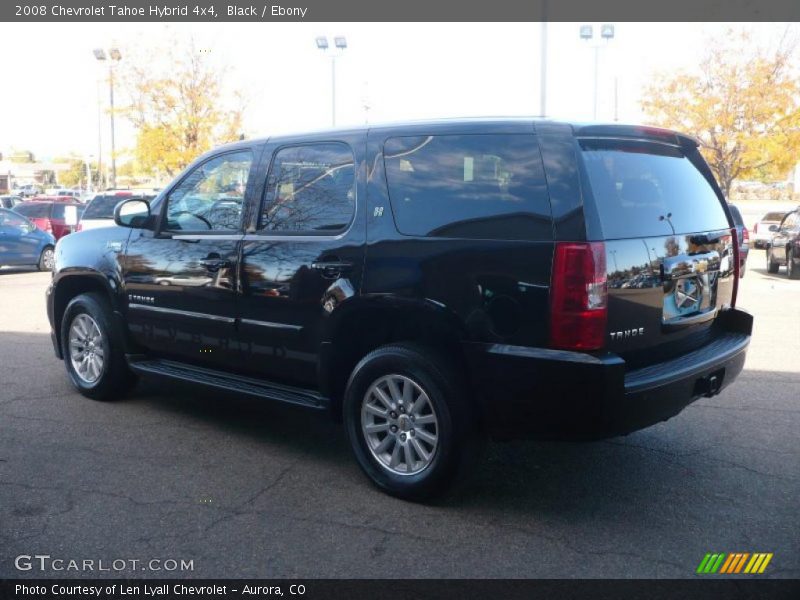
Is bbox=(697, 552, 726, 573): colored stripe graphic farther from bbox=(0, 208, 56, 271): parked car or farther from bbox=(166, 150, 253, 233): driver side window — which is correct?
bbox=(0, 208, 56, 271): parked car

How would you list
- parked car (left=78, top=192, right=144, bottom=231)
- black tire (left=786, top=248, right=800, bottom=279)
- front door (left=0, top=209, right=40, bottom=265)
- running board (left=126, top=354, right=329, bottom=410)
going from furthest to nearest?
parked car (left=78, top=192, right=144, bottom=231), front door (left=0, top=209, right=40, bottom=265), black tire (left=786, top=248, right=800, bottom=279), running board (left=126, top=354, right=329, bottom=410)

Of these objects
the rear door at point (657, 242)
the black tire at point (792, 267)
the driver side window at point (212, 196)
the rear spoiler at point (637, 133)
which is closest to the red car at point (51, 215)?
the black tire at point (792, 267)

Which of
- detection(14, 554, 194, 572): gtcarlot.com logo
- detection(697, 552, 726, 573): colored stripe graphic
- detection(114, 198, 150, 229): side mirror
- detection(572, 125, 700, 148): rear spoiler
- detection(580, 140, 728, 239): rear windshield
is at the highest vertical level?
detection(572, 125, 700, 148): rear spoiler

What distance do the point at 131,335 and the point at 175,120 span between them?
28.0 metres

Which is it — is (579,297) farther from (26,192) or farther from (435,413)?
(26,192)

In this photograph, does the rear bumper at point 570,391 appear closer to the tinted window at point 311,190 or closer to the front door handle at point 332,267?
the front door handle at point 332,267

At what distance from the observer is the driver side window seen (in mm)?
5586

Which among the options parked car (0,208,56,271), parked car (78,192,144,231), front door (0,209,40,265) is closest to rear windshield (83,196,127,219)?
parked car (78,192,144,231)

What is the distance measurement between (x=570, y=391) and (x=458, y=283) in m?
0.77

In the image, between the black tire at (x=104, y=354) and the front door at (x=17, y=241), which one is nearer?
the black tire at (x=104, y=354)

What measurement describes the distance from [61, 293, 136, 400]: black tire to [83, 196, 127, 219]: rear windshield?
42.6 ft

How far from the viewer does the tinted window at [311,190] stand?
4.93 metres

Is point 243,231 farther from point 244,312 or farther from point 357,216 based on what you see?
point 357,216

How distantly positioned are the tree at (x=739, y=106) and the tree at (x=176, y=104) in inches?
642
